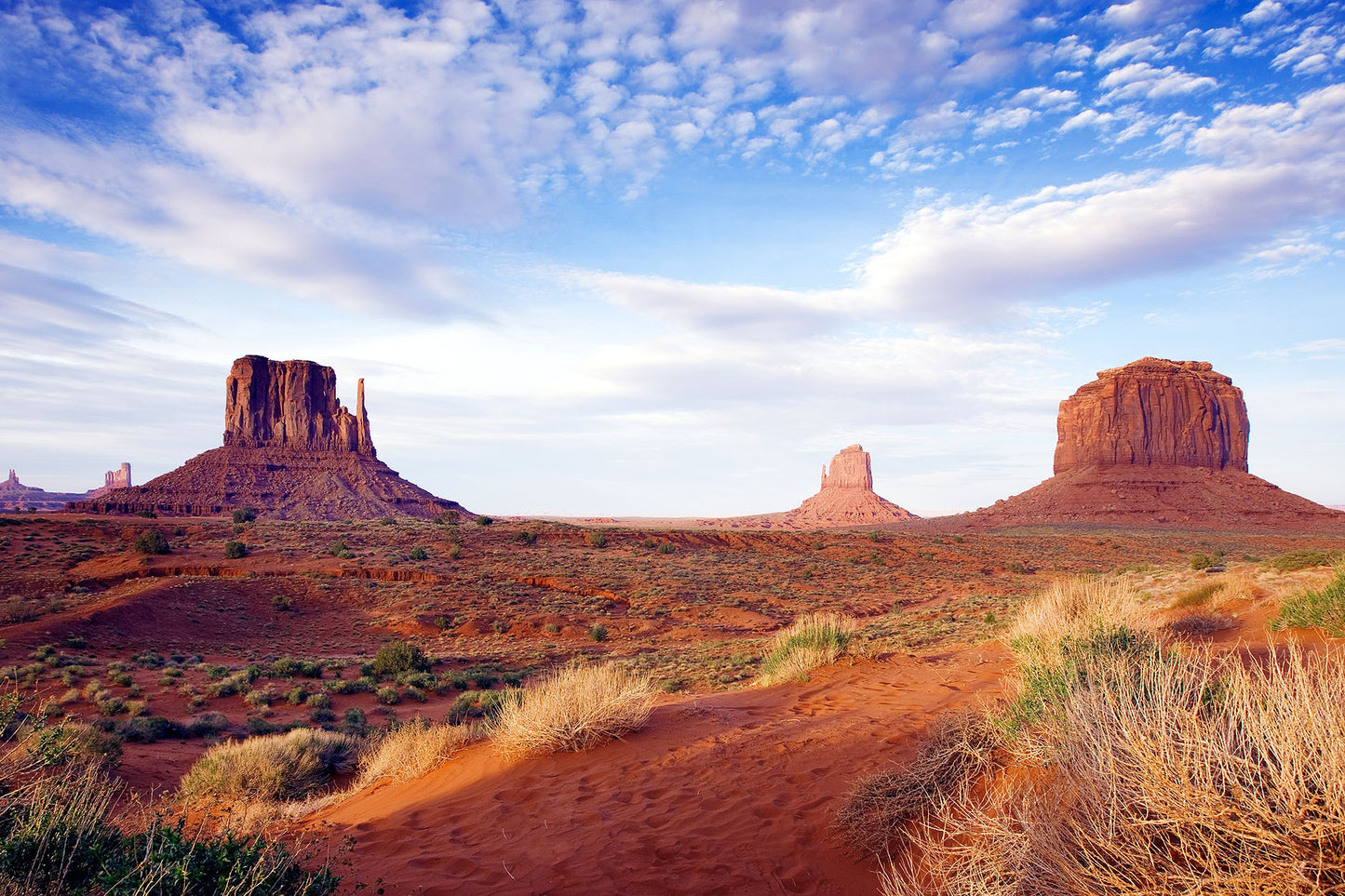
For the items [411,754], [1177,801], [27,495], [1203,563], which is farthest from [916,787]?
[27,495]

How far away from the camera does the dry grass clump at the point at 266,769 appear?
25.0 ft

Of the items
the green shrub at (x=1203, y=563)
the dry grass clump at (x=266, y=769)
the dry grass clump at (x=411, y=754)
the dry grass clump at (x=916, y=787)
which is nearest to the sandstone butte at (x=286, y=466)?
the dry grass clump at (x=266, y=769)

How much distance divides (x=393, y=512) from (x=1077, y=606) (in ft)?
240

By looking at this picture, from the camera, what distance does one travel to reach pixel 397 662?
1738 cm

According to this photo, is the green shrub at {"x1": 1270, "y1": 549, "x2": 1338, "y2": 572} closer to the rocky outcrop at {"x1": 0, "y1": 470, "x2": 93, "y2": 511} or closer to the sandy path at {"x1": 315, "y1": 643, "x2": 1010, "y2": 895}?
the sandy path at {"x1": 315, "y1": 643, "x2": 1010, "y2": 895}

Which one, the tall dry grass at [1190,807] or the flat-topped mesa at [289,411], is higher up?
the flat-topped mesa at [289,411]

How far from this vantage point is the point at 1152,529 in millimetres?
61719

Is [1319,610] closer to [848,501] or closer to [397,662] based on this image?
[397,662]

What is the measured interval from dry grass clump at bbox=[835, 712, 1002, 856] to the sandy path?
22 centimetres

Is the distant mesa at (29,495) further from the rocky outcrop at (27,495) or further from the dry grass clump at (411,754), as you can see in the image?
the dry grass clump at (411,754)

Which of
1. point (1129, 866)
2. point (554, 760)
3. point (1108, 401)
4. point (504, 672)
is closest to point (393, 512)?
point (504, 672)

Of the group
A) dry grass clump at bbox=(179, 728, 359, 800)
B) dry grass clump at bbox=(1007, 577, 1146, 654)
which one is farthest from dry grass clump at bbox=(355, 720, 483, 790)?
dry grass clump at bbox=(1007, 577, 1146, 654)

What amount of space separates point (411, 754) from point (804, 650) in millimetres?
6394

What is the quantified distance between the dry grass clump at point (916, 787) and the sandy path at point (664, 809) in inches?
8.6
